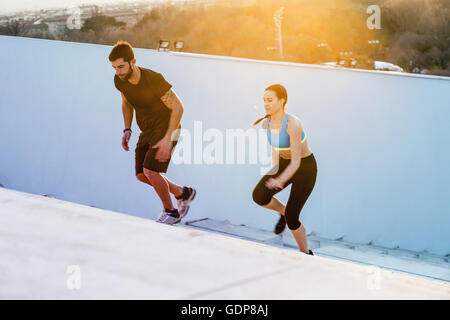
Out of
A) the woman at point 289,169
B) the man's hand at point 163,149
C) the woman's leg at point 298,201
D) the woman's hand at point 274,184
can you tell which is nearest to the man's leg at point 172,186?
the man's hand at point 163,149

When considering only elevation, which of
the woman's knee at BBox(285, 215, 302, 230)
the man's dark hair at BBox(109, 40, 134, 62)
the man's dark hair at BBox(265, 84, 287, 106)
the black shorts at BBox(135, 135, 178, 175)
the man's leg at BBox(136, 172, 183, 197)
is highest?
the man's dark hair at BBox(109, 40, 134, 62)

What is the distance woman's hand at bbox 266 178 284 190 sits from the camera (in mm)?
5370

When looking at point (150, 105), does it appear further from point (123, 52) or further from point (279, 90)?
point (279, 90)

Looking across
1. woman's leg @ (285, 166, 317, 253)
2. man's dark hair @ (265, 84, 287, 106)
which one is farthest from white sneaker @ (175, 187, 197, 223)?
man's dark hair @ (265, 84, 287, 106)

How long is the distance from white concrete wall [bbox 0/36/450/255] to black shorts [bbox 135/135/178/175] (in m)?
0.55

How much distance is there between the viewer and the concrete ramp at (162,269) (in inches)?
90.2

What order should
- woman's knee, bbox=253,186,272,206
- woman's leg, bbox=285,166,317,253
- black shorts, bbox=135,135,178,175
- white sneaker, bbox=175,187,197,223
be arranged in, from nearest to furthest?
woman's leg, bbox=285,166,317,253, woman's knee, bbox=253,186,272,206, black shorts, bbox=135,135,178,175, white sneaker, bbox=175,187,197,223

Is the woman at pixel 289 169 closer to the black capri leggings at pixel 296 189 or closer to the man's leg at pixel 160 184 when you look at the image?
the black capri leggings at pixel 296 189

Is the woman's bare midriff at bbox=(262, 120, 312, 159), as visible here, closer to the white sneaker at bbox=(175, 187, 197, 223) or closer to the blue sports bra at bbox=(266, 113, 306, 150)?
the blue sports bra at bbox=(266, 113, 306, 150)

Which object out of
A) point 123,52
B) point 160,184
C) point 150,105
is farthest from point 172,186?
point 123,52

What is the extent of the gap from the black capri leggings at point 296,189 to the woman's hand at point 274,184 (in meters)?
0.04

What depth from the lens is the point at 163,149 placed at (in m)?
6.11

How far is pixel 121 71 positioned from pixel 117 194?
2025 millimetres

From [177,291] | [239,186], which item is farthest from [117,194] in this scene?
[177,291]
